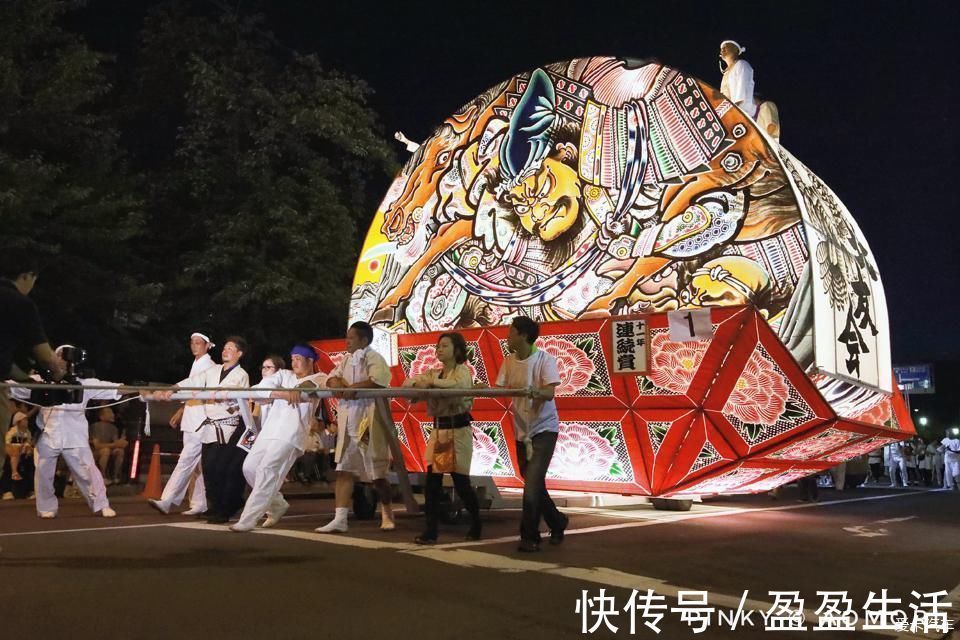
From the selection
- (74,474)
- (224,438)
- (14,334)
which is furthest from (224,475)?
A: (14,334)

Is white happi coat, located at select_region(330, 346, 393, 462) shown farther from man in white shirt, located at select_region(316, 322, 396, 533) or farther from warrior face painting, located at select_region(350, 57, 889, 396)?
warrior face painting, located at select_region(350, 57, 889, 396)

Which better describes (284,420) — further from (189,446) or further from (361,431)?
(189,446)

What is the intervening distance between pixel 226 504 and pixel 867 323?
6.65m

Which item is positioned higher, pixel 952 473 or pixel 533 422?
pixel 533 422

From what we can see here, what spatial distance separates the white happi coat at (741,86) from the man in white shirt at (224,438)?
241 inches

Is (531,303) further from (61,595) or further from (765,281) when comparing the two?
(61,595)

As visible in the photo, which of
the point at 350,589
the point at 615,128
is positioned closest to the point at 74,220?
the point at 615,128

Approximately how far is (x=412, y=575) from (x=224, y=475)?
11.9ft

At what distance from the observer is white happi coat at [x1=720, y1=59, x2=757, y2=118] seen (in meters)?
10.4

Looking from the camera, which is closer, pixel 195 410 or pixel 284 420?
pixel 284 420

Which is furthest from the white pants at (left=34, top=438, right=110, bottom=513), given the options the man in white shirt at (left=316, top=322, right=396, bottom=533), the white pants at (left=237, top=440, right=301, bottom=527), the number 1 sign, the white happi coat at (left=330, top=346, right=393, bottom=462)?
the number 1 sign

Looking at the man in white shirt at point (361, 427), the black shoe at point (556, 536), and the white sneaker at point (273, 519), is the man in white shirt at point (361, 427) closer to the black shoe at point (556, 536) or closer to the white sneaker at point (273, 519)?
the white sneaker at point (273, 519)

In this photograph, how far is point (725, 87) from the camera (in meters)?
10.5

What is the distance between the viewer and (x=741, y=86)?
1043 centimetres
